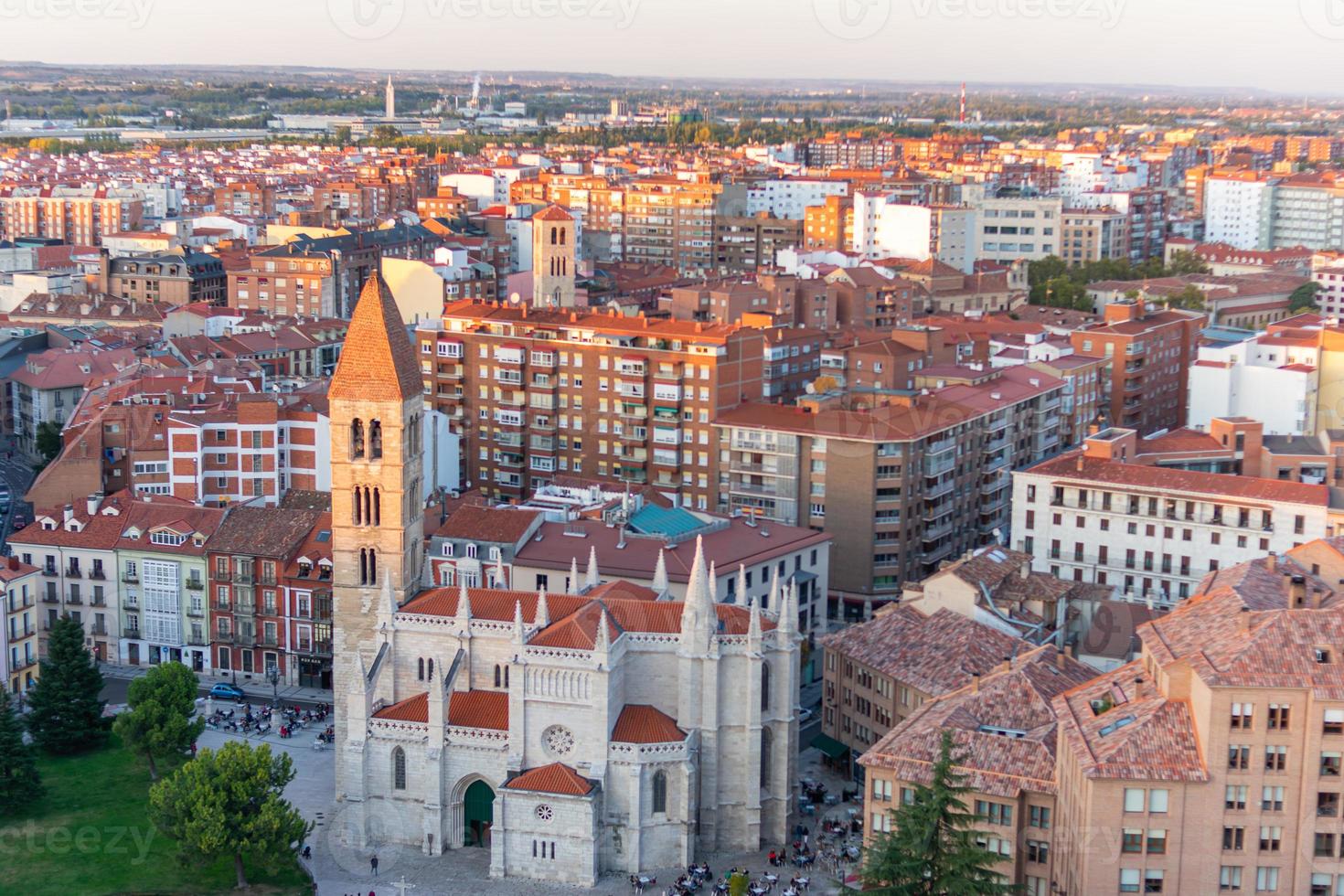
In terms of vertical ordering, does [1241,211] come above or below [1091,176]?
below

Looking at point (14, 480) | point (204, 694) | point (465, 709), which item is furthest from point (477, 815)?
point (14, 480)

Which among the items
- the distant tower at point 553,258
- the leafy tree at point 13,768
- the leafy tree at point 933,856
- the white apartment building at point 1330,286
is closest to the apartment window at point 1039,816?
the leafy tree at point 933,856

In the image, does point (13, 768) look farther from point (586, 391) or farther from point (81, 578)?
point (586, 391)

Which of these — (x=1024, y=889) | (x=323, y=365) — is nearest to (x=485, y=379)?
(x=323, y=365)

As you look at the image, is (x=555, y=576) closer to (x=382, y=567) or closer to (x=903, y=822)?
(x=382, y=567)

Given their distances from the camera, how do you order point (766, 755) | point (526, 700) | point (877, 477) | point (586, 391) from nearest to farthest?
point (526, 700)
point (766, 755)
point (877, 477)
point (586, 391)

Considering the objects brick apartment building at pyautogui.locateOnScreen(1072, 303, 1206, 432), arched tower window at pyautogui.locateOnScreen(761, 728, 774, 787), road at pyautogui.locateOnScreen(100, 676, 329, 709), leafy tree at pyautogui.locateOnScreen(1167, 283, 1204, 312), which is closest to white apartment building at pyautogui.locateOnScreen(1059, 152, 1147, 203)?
leafy tree at pyautogui.locateOnScreen(1167, 283, 1204, 312)
